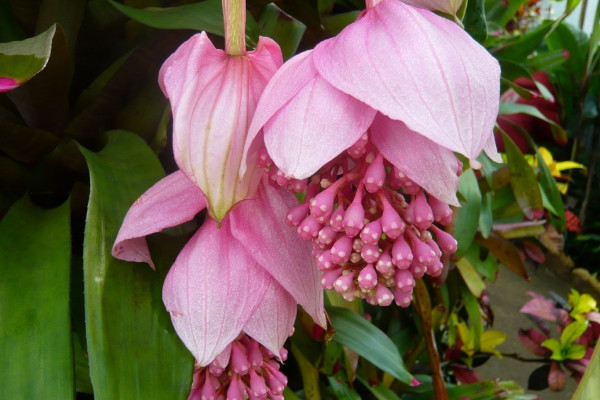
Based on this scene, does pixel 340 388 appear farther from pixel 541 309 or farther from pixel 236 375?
pixel 541 309

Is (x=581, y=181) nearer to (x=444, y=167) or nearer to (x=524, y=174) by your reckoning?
(x=524, y=174)

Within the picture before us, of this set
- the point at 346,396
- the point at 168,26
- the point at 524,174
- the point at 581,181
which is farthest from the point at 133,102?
the point at 581,181

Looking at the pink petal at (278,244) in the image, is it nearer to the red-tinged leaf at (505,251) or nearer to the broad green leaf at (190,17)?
the broad green leaf at (190,17)

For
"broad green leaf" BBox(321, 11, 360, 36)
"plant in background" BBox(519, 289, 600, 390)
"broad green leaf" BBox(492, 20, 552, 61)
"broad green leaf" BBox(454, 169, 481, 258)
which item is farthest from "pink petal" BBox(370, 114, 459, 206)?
"plant in background" BBox(519, 289, 600, 390)

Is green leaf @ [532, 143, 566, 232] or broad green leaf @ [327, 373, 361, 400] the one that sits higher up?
green leaf @ [532, 143, 566, 232]

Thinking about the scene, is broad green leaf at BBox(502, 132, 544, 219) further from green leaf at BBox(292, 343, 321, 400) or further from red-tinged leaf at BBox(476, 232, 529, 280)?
green leaf at BBox(292, 343, 321, 400)

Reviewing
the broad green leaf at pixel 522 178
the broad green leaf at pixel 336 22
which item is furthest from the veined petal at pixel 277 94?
the broad green leaf at pixel 522 178
